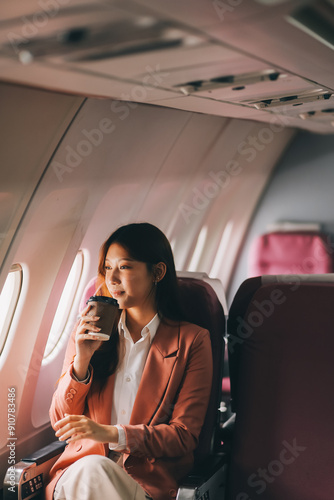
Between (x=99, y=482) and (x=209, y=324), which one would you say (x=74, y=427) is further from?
(x=209, y=324)

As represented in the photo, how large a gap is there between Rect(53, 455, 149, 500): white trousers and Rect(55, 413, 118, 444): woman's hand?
7cm

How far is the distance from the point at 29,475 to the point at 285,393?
102cm

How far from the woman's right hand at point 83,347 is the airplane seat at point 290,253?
2878mm

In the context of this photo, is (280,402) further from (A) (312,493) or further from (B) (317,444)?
(A) (312,493)

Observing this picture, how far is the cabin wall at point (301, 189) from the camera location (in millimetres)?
5215

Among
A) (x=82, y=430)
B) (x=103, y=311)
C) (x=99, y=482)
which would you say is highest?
(x=103, y=311)

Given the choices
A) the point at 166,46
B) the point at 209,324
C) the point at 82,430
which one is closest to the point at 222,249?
the point at 209,324

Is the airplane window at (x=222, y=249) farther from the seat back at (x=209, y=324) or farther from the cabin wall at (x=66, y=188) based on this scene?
the seat back at (x=209, y=324)

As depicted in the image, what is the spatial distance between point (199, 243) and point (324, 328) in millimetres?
2830

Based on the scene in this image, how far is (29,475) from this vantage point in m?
2.15

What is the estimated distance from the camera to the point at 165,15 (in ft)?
4.54

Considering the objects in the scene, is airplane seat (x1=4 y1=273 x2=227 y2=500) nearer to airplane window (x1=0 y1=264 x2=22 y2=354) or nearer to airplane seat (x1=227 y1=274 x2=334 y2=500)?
airplane seat (x1=227 y1=274 x2=334 y2=500)

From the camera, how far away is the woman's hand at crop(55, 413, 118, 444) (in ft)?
6.26

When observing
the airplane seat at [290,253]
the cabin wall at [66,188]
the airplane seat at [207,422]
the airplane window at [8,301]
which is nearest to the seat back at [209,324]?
the airplane seat at [207,422]
